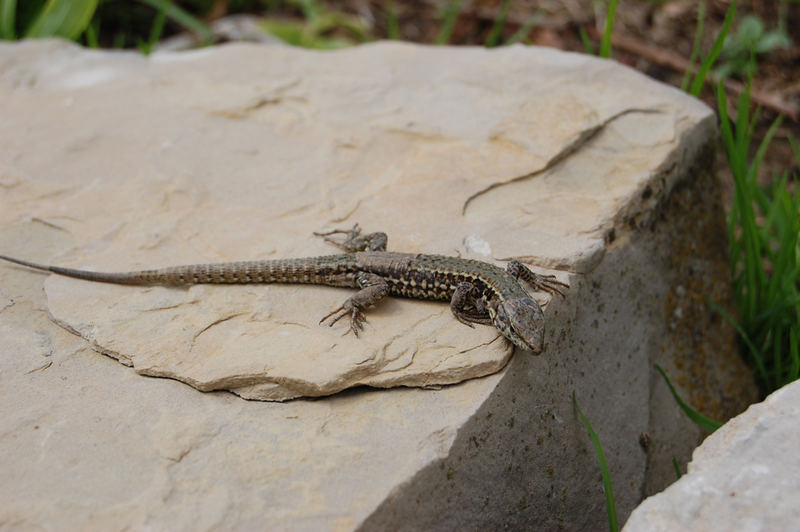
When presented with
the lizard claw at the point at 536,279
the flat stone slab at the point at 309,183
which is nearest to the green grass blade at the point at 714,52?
the flat stone slab at the point at 309,183

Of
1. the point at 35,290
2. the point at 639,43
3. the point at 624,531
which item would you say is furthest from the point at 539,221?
the point at 639,43

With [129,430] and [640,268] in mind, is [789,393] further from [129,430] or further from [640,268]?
[129,430]

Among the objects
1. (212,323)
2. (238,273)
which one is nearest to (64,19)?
(238,273)

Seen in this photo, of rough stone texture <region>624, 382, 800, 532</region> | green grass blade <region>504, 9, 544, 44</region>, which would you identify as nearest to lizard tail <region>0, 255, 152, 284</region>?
rough stone texture <region>624, 382, 800, 532</region>

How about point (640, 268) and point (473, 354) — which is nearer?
point (473, 354)

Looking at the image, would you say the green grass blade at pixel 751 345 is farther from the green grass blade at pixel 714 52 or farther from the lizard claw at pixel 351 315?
the lizard claw at pixel 351 315

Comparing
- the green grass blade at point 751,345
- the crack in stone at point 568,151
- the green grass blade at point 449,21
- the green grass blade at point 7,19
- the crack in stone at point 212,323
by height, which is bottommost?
the green grass blade at point 751,345
